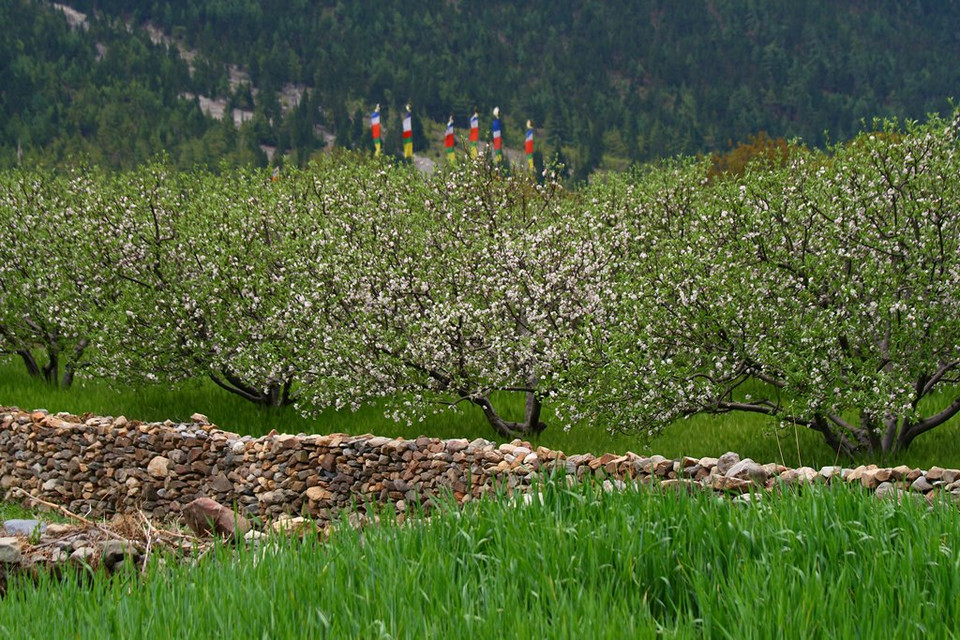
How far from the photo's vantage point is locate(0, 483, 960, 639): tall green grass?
4012 millimetres

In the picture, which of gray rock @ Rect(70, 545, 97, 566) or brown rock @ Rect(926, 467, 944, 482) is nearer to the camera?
gray rock @ Rect(70, 545, 97, 566)

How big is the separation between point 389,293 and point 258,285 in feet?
12.4

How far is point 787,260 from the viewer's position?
42.1 feet

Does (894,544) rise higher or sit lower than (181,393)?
lower

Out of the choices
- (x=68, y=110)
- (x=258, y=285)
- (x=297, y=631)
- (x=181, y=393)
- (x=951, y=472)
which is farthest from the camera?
(x=68, y=110)

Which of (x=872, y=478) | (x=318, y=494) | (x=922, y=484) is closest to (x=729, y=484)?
(x=872, y=478)

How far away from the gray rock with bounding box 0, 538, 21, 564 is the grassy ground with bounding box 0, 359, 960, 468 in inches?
313

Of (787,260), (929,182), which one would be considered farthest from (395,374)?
(929,182)

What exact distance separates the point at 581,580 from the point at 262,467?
8908 millimetres

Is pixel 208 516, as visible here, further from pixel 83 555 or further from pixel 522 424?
pixel 522 424

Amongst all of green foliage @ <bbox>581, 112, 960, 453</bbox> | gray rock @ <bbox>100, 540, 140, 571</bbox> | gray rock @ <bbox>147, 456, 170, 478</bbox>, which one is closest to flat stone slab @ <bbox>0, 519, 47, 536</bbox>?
gray rock @ <bbox>147, 456, 170, 478</bbox>

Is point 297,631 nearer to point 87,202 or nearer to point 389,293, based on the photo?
point 389,293

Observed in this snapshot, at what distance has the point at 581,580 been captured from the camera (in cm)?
483

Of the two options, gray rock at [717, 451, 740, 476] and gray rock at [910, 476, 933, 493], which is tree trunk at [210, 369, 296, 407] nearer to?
gray rock at [717, 451, 740, 476]
